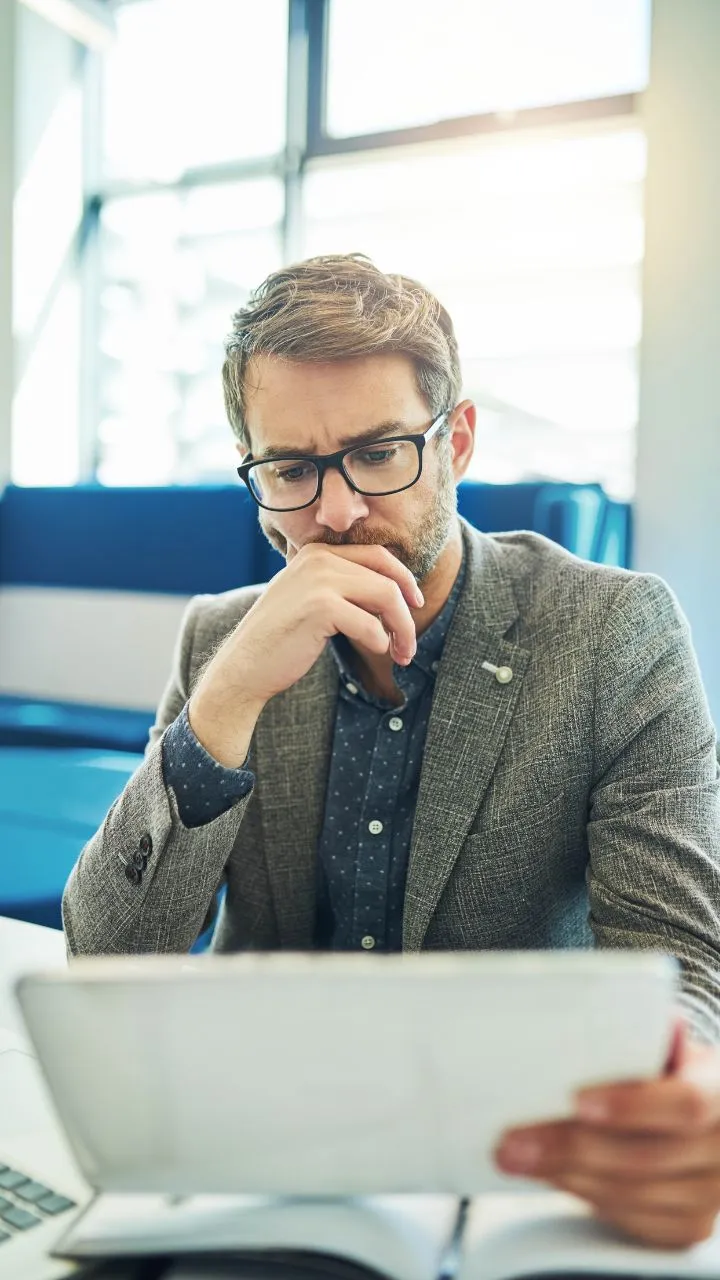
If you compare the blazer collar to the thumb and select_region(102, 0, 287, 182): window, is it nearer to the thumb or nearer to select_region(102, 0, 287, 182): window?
the thumb

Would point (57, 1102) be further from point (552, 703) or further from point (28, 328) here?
point (28, 328)

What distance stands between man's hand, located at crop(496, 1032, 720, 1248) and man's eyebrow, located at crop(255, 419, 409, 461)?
79cm

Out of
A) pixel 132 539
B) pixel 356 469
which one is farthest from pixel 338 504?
pixel 132 539

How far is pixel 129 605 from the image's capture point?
3.69m

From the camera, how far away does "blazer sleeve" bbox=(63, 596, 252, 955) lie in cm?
105

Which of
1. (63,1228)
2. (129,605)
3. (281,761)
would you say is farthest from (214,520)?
(63,1228)

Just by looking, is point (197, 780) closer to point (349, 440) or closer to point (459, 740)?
point (459, 740)

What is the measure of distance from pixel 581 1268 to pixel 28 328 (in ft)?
15.0

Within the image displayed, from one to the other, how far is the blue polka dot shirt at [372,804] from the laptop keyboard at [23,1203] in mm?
628

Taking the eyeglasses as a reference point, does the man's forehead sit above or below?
above

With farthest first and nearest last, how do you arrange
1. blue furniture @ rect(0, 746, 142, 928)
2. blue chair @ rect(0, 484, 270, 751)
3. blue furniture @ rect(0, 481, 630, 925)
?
blue chair @ rect(0, 484, 270, 751) < blue furniture @ rect(0, 481, 630, 925) < blue furniture @ rect(0, 746, 142, 928)

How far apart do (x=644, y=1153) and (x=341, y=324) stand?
0.93 meters

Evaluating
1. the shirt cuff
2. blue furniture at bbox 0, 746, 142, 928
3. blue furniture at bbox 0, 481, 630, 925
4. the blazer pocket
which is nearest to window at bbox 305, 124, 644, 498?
blue furniture at bbox 0, 481, 630, 925

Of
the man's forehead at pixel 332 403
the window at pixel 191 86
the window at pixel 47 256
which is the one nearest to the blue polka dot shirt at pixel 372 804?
the man's forehead at pixel 332 403
